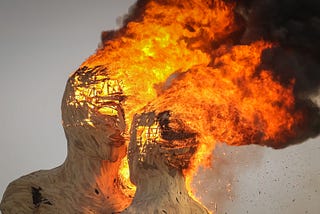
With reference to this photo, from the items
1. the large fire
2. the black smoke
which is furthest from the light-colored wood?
the black smoke

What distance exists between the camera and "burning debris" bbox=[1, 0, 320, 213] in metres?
7.48

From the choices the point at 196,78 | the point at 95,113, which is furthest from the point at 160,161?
the point at 95,113

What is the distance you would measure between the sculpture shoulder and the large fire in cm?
123

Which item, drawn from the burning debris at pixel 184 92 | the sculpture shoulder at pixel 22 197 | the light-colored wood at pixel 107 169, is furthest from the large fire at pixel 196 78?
the sculpture shoulder at pixel 22 197

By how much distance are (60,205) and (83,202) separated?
28 centimetres

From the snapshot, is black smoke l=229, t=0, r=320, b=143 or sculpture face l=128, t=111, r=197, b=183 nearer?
sculpture face l=128, t=111, r=197, b=183

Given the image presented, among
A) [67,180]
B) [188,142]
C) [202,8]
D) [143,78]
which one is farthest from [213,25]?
[67,180]

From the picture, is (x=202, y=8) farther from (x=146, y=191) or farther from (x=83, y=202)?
(x=83, y=202)

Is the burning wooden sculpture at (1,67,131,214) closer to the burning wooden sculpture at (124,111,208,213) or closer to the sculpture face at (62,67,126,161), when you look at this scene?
the sculpture face at (62,67,126,161)

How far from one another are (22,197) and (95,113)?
1.49 m

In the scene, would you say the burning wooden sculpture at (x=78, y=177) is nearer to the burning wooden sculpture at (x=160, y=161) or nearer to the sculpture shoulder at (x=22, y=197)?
the sculpture shoulder at (x=22, y=197)

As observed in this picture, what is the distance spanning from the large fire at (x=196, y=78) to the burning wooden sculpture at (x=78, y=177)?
0.59 ft

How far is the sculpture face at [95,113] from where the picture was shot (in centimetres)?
Result: 822

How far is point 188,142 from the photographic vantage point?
24.3 feet
